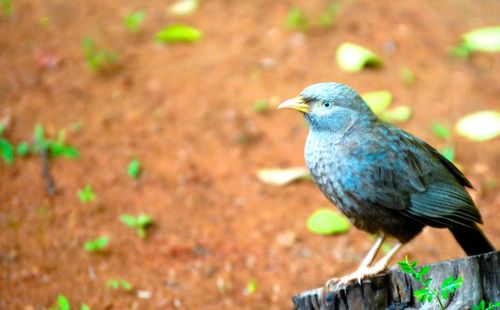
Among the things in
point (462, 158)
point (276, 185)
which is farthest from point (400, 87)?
point (276, 185)

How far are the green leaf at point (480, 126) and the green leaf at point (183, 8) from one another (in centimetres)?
320

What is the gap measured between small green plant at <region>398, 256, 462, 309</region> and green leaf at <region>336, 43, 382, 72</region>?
4045 millimetres

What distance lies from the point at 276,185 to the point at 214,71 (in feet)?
5.21

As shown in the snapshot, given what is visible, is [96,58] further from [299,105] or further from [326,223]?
[299,105]

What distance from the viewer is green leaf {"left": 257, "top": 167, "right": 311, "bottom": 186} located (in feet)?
19.5

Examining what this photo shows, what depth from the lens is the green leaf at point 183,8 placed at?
7680mm

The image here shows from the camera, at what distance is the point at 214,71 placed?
6.93 metres

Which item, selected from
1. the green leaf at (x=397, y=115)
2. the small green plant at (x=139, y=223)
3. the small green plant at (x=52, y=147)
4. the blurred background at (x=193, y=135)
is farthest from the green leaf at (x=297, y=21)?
the small green plant at (x=139, y=223)

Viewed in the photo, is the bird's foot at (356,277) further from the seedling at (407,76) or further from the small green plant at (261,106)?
the seedling at (407,76)

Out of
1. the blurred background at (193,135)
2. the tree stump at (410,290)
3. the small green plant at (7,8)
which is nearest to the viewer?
the tree stump at (410,290)

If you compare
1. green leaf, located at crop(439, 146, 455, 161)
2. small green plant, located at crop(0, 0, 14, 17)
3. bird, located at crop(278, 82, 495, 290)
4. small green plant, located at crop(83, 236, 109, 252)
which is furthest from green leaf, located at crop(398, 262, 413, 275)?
small green plant, located at crop(0, 0, 14, 17)

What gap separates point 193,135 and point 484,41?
3483mm

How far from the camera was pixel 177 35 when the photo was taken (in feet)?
23.9

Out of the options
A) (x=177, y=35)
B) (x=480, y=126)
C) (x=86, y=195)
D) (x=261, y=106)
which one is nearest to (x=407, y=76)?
(x=480, y=126)
